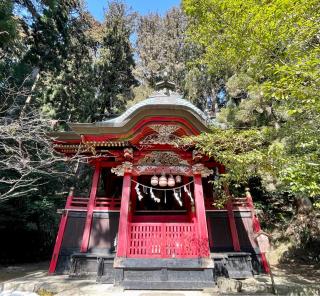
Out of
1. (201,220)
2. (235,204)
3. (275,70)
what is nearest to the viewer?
(275,70)

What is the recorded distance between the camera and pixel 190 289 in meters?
5.45

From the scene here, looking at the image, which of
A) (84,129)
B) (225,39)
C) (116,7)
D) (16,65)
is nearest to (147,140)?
(84,129)

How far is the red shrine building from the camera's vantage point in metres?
5.73

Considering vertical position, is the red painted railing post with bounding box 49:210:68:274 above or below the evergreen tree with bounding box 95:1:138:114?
below

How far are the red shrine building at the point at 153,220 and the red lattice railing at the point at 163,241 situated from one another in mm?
22

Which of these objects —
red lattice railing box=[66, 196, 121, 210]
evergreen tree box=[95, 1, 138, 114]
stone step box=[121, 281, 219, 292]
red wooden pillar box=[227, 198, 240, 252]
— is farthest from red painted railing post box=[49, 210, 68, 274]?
evergreen tree box=[95, 1, 138, 114]

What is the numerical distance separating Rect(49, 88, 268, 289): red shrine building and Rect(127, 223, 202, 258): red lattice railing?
0.02 m

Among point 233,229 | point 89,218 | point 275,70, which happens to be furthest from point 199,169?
point 89,218

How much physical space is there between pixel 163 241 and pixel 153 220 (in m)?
2.15

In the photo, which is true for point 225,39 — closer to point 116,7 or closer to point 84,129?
point 84,129

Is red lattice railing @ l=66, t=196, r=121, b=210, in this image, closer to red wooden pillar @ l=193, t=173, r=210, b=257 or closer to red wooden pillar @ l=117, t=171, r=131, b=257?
red wooden pillar @ l=117, t=171, r=131, b=257

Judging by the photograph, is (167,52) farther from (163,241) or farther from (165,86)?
(163,241)

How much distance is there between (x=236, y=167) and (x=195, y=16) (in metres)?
5.21

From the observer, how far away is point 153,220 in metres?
8.20
